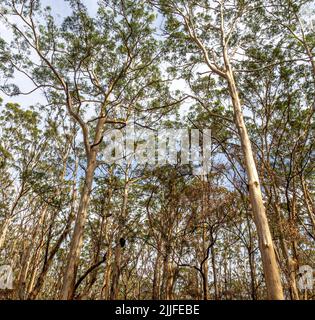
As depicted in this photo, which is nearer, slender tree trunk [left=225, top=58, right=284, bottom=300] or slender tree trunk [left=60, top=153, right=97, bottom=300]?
slender tree trunk [left=225, top=58, right=284, bottom=300]

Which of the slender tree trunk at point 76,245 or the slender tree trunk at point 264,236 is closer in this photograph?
the slender tree trunk at point 264,236

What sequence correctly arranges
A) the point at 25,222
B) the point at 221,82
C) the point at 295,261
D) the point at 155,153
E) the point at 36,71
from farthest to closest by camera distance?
the point at 25,222
the point at 155,153
the point at 221,82
the point at 36,71
the point at 295,261

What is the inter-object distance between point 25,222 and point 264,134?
1296cm

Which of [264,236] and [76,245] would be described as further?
[76,245]

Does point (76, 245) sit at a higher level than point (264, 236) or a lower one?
higher

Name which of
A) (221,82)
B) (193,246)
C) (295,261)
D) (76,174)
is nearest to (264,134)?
(221,82)

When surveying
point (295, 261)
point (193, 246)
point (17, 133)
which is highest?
point (17, 133)

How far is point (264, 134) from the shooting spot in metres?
9.34

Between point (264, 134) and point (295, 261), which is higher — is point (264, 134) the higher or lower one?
the higher one
